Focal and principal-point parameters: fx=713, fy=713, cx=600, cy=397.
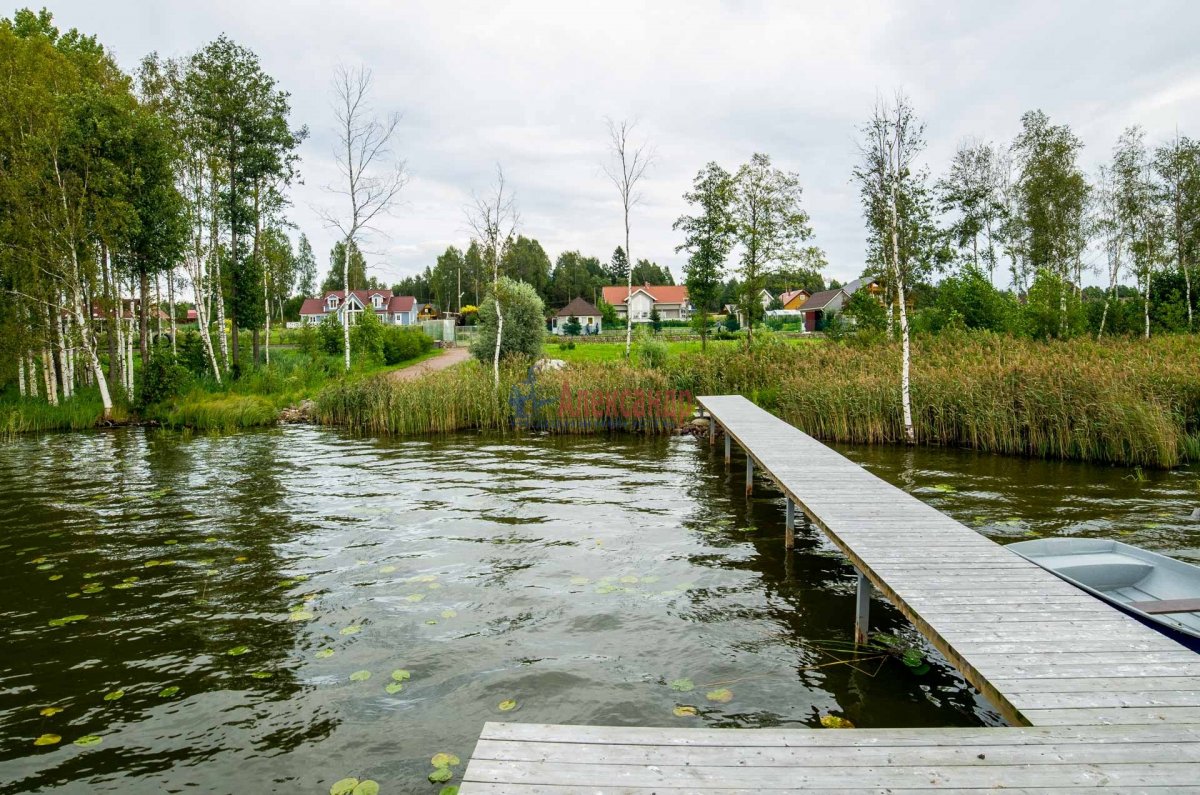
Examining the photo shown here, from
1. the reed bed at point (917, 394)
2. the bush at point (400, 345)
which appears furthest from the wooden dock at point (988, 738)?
the bush at point (400, 345)

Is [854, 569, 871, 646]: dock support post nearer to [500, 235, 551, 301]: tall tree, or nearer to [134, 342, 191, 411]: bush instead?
[134, 342, 191, 411]: bush

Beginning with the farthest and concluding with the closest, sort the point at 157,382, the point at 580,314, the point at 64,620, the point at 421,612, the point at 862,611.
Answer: the point at 580,314, the point at 157,382, the point at 421,612, the point at 64,620, the point at 862,611

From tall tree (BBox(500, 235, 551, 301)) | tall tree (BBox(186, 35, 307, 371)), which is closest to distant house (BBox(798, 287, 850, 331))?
tall tree (BBox(500, 235, 551, 301))

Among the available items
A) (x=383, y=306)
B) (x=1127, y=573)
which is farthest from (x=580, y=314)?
(x=1127, y=573)

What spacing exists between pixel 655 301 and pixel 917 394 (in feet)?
255

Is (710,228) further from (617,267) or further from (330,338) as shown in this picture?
(617,267)

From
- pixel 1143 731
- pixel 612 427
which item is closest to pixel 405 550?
pixel 1143 731

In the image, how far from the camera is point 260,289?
88.2 feet

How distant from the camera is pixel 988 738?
131 inches

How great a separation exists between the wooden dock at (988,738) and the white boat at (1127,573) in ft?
2.26

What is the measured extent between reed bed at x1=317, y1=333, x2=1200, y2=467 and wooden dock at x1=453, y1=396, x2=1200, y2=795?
9848 millimetres

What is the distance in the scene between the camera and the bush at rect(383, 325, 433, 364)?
3869 centimetres

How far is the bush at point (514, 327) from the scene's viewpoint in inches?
1067

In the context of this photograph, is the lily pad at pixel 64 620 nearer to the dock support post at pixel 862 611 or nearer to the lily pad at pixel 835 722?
the lily pad at pixel 835 722
